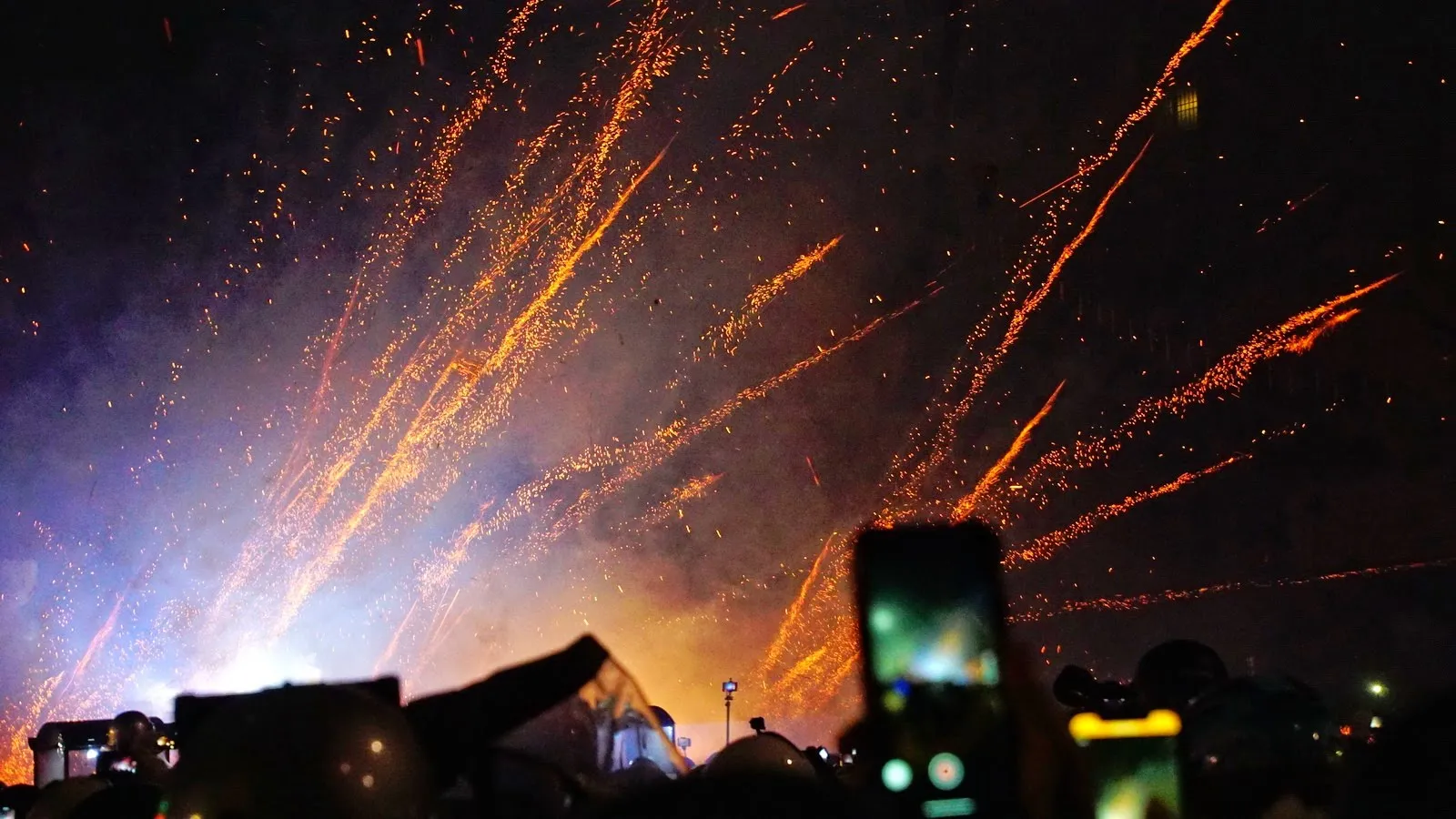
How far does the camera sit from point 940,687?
7043 mm

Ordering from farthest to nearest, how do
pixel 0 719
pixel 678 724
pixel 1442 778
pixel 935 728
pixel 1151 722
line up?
pixel 678 724 → pixel 0 719 → pixel 1151 722 → pixel 935 728 → pixel 1442 778

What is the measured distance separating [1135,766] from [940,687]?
2.40 metres

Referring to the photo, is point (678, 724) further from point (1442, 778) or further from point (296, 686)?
point (1442, 778)

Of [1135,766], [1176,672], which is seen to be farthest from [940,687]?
[1176,672]

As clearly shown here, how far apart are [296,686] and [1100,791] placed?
4913 mm

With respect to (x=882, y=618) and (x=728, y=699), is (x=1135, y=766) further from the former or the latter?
(x=728, y=699)

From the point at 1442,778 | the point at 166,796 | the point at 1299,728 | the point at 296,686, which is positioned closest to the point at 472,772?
the point at 296,686

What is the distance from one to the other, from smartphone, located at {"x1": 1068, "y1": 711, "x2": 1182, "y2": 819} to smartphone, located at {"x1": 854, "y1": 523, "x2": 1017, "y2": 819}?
1.62 m

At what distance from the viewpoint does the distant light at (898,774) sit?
23.2 ft

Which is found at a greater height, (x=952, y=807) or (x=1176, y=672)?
(x=1176, y=672)

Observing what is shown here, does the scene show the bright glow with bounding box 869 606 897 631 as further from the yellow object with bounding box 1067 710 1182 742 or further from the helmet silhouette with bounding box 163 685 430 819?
the helmet silhouette with bounding box 163 685 430 819

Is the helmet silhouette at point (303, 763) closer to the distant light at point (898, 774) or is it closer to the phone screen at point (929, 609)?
the distant light at point (898, 774)

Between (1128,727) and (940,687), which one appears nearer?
(940,687)

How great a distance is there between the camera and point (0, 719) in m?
Result: 40.5
